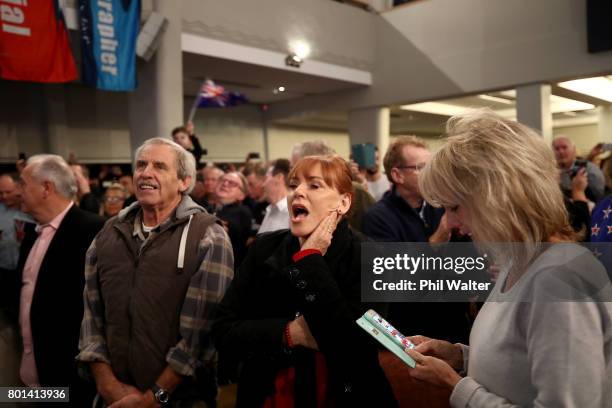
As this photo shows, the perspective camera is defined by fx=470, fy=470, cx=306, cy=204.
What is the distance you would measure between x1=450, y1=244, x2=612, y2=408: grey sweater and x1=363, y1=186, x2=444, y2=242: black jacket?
1290 mm

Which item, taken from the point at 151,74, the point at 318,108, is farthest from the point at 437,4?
the point at 151,74

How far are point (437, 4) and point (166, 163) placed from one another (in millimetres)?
8694

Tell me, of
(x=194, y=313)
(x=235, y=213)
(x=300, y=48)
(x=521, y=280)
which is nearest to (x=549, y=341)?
(x=521, y=280)

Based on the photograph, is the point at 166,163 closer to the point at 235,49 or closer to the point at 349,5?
the point at 235,49

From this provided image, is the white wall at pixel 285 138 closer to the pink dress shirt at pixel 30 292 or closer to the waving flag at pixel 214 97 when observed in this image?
the waving flag at pixel 214 97

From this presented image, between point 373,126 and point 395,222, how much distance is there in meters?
8.33

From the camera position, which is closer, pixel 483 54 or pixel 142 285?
pixel 142 285

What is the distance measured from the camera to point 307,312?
4.53ft

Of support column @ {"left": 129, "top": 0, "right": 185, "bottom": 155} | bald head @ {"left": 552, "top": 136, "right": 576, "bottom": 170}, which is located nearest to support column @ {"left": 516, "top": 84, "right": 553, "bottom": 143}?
bald head @ {"left": 552, "top": 136, "right": 576, "bottom": 170}

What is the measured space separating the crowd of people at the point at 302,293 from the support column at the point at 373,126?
7.45 m

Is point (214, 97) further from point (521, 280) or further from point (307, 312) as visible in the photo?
point (521, 280)

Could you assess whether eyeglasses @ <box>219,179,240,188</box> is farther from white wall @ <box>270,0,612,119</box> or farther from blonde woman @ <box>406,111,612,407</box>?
white wall @ <box>270,0,612,119</box>

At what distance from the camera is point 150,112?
6.92 m

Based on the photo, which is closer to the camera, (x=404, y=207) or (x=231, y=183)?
(x=404, y=207)
